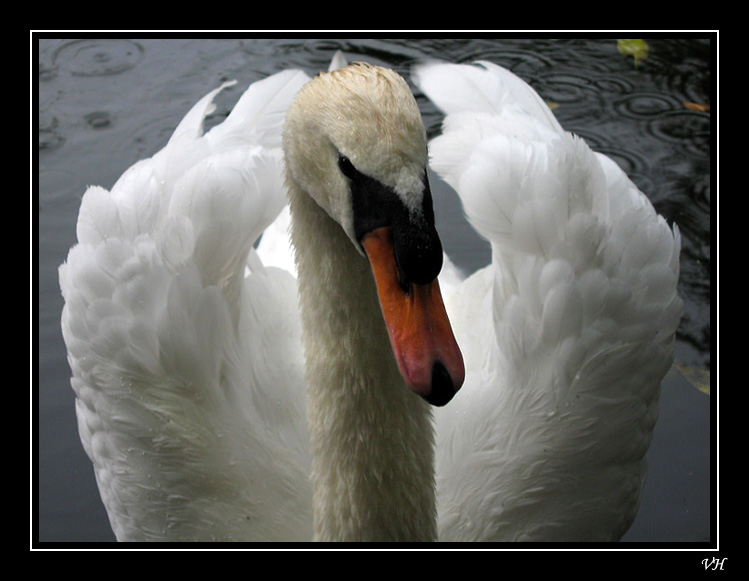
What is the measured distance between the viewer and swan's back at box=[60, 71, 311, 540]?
257 cm

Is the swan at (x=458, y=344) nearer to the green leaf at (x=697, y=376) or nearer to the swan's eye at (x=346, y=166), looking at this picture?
the swan's eye at (x=346, y=166)

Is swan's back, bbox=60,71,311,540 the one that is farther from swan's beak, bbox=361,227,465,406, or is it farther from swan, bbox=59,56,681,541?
swan's beak, bbox=361,227,465,406

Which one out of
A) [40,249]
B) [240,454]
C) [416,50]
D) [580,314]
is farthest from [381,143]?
[416,50]

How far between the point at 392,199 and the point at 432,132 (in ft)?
10.7

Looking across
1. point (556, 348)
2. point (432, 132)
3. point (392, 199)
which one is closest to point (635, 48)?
point (432, 132)

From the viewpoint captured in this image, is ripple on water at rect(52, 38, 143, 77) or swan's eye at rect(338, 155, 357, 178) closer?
swan's eye at rect(338, 155, 357, 178)

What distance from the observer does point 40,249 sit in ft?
14.0

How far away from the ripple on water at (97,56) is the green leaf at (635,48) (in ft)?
8.93

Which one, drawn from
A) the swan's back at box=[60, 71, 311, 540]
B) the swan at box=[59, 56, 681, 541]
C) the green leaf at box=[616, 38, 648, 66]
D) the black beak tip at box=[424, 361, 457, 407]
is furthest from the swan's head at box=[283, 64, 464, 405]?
the green leaf at box=[616, 38, 648, 66]

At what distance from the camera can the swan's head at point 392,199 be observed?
1.65 meters

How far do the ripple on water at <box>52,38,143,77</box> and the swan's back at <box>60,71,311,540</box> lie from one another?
270cm

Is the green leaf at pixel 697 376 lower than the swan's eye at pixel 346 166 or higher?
lower

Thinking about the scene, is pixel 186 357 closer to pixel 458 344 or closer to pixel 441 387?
pixel 458 344

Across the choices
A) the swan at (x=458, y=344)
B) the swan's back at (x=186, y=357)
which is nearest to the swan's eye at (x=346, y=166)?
the swan at (x=458, y=344)
